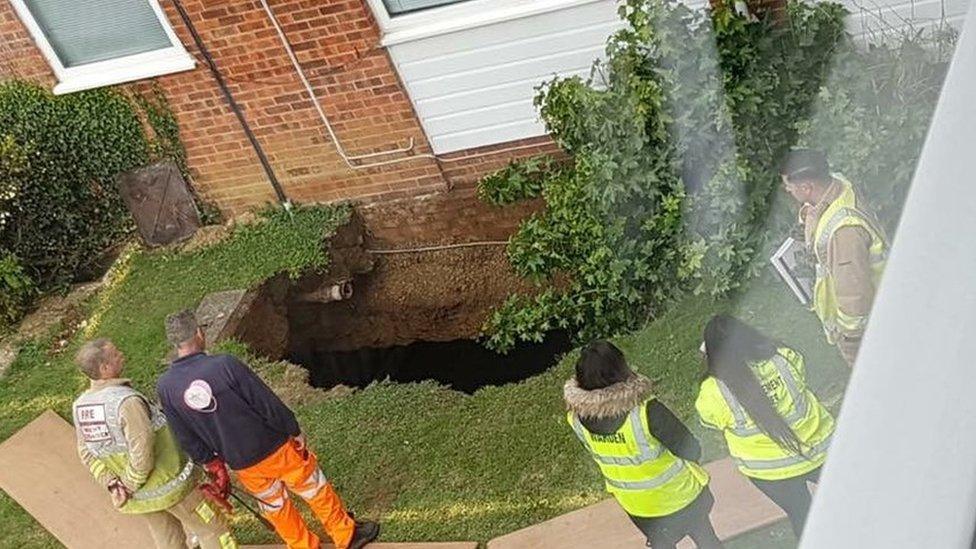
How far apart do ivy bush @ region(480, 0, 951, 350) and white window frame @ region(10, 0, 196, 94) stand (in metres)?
2.49

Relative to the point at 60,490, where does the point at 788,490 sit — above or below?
above

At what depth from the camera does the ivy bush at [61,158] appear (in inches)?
298

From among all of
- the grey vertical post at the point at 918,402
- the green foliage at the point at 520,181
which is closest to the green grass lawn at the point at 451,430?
the green foliage at the point at 520,181

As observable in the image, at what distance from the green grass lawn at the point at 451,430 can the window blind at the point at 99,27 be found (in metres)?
1.85

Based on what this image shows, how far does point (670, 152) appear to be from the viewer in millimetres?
6027

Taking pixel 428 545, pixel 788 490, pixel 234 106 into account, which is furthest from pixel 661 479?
pixel 234 106

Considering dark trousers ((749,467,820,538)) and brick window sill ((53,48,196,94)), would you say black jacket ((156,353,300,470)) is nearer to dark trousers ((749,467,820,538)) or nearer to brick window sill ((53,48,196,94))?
dark trousers ((749,467,820,538))

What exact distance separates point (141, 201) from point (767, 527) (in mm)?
5703

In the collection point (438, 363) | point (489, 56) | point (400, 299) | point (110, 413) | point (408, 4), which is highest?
point (408, 4)

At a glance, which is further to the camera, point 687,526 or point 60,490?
point 60,490

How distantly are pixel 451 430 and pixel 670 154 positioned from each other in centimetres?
188

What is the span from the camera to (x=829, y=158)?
412 centimetres

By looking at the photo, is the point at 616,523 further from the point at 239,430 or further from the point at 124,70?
the point at 124,70

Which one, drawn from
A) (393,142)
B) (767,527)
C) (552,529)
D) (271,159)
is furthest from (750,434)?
(271,159)
